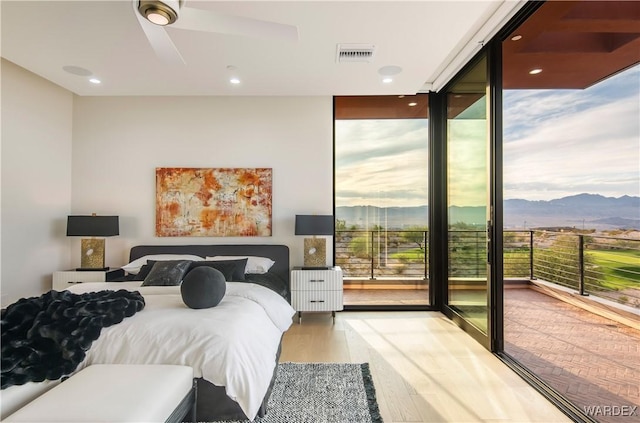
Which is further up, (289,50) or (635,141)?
(289,50)

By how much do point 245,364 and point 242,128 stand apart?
10.5ft

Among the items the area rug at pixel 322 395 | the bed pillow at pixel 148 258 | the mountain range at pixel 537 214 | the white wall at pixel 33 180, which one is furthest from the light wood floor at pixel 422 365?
the white wall at pixel 33 180

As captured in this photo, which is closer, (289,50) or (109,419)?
(109,419)

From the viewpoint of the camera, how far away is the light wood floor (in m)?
2.12

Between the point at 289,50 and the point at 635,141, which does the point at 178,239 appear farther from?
the point at 635,141

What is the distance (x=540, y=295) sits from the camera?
14.3ft

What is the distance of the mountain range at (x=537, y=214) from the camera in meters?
2.36

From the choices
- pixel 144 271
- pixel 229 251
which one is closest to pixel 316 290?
pixel 229 251

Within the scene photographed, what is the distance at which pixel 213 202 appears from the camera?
4.27m

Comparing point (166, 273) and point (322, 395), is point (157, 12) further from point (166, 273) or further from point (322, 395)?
point (322, 395)

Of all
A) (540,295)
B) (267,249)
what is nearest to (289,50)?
(267,249)

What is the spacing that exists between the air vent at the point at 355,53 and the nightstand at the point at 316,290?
2.30 metres

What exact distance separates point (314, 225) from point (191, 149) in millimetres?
1932

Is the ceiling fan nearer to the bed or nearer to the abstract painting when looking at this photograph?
the bed
